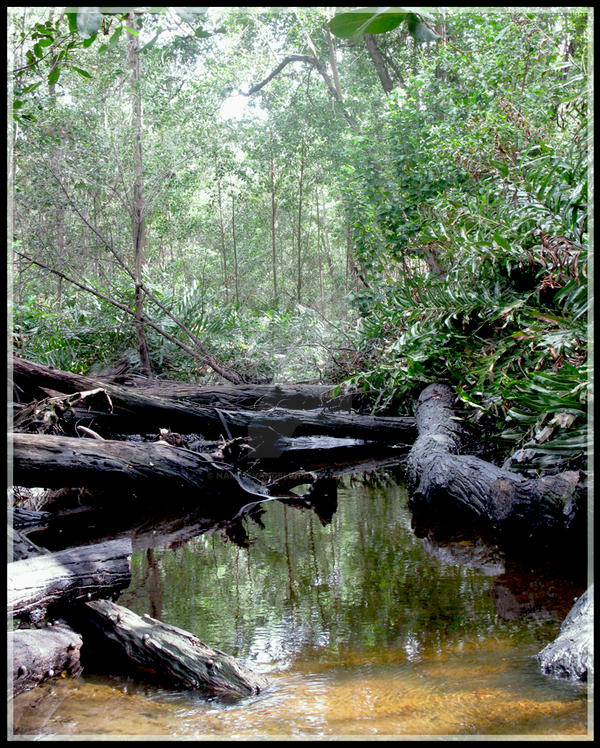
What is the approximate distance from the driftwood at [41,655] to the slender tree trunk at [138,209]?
5.44 metres

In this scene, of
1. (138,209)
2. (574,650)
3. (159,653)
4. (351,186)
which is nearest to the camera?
(574,650)

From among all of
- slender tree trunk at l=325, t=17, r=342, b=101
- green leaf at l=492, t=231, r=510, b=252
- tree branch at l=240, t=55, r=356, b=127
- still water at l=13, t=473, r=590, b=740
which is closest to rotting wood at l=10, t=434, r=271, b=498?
still water at l=13, t=473, r=590, b=740

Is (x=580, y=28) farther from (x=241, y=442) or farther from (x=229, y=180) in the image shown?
(x=229, y=180)

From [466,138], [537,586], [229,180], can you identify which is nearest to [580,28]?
[466,138]

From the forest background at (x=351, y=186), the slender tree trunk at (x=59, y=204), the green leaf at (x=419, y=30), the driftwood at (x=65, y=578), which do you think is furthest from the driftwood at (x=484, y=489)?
the slender tree trunk at (x=59, y=204)

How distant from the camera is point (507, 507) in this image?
3.57 meters

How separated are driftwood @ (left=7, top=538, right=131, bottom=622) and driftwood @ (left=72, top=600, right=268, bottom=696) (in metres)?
0.14

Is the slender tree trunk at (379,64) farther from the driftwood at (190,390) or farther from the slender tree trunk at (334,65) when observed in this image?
the driftwood at (190,390)

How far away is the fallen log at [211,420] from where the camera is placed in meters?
5.63

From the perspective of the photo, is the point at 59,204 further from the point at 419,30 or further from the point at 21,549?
the point at 419,30

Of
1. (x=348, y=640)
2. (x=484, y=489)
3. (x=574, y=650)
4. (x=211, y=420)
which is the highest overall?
(x=211, y=420)

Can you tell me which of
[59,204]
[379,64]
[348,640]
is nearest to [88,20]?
[348,640]

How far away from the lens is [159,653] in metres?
2.04

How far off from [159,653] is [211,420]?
4170 mm
